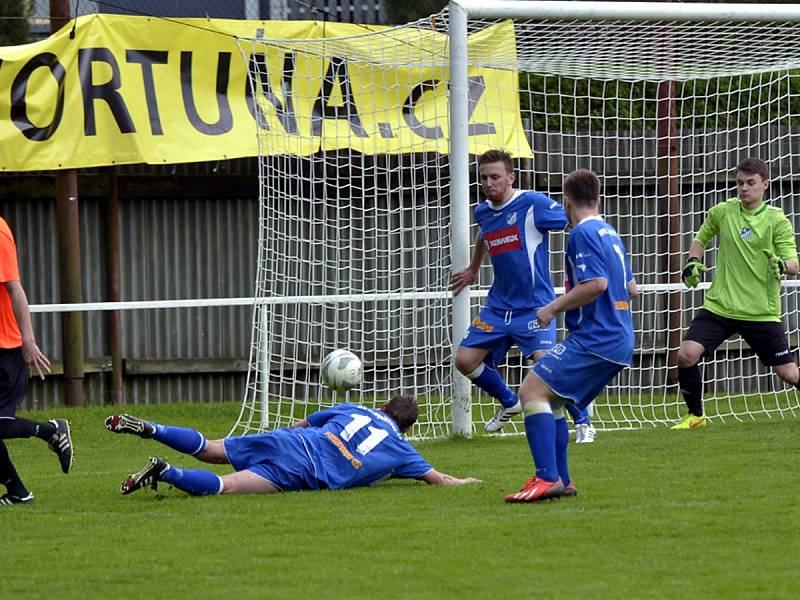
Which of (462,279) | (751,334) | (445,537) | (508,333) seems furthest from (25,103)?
(445,537)

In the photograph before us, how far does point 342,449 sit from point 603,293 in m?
1.84

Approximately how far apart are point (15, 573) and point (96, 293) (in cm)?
929

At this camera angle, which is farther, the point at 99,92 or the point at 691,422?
the point at 99,92

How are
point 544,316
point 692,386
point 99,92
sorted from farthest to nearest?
point 99,92 < point 692,386 < point 544,316

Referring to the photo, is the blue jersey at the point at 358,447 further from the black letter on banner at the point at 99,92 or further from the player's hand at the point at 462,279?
the black letter on banner at the point at 99,92

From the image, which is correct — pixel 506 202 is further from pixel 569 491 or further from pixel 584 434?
pixel 569 491

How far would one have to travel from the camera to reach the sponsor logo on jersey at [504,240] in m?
10.0

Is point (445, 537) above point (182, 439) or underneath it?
underneath

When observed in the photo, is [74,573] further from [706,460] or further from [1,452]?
[706,460]

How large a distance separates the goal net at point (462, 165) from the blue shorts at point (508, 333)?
2.26 ft

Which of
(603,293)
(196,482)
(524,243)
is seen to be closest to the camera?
(603,293)

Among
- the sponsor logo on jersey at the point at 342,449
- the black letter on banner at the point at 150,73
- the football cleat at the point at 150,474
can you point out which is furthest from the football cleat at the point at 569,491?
the black letter on banner at the point at 150,73

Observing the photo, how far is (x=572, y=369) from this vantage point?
7.50 m

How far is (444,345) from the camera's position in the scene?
13078 millimetres
